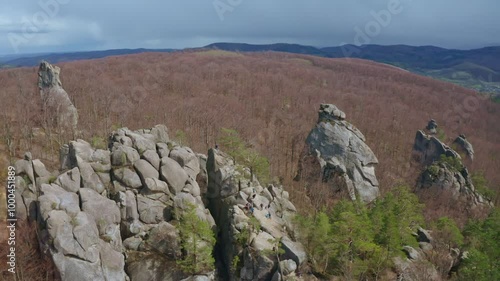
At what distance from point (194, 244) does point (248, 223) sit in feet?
17.7

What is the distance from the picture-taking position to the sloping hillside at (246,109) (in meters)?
76.2

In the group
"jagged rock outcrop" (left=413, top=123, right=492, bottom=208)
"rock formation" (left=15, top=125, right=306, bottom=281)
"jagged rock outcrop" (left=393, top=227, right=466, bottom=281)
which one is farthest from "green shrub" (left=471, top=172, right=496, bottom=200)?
"rock formation" (left=15, top=125, right=306, bottom=281)

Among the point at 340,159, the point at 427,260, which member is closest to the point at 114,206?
the point at 427,260

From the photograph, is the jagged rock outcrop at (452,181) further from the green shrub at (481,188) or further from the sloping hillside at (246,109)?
the sloping hillside at (246,109)

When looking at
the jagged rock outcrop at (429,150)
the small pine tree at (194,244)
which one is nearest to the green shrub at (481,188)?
the jagged rock outcrop at (429,150)

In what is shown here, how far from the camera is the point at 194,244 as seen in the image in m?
30.3

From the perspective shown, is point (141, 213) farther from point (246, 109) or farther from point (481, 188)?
point (246, 109)

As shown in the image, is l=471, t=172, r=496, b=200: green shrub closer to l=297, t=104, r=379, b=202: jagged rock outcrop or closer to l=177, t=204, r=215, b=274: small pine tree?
l=297, t=104, r=379, b=202: jagged rock outcrop

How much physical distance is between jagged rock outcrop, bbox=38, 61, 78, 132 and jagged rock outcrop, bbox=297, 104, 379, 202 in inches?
1839

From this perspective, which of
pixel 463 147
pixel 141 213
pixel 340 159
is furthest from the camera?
pixel 463 147

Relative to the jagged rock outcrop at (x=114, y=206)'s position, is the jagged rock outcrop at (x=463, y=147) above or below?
below

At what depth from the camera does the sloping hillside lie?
76.2m

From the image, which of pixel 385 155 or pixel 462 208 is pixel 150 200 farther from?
pixel 385 155

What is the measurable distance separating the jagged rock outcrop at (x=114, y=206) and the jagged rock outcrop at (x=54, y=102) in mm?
35628
